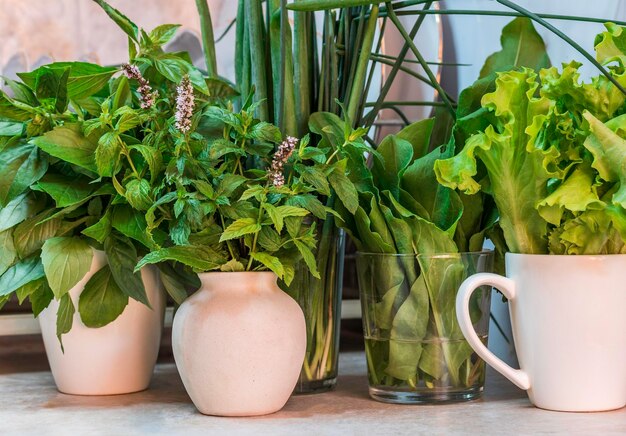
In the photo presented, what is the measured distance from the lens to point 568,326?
0.62 m

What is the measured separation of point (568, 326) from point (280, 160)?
0.81 feet

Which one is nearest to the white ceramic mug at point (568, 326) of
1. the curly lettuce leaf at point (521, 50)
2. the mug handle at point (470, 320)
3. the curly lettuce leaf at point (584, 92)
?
the mug handle at point (470, 320)

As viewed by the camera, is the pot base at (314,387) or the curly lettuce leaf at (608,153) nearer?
the curly lettuce leaf at (608,153)

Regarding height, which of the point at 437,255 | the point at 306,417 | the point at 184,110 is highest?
the point at 184,110

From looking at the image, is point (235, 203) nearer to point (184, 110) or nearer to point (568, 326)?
point (184, 110)

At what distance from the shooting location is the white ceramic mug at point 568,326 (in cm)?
61

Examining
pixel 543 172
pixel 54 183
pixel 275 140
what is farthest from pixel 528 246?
pixel 54 183

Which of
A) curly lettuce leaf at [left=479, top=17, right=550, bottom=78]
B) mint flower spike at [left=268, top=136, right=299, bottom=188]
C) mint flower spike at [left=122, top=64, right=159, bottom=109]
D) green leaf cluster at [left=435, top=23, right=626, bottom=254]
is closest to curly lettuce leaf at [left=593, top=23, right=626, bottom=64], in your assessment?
green leaf cluster at [left=435, top=23, right=626, bottom=254]

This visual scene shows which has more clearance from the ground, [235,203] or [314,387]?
[235,203]

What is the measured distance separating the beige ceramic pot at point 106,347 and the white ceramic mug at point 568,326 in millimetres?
276

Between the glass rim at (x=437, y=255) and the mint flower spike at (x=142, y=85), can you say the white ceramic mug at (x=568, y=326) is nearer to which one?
the glass rim at (x=437, y=255)

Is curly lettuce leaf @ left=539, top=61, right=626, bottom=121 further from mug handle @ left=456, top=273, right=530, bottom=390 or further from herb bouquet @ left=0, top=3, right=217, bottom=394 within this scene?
herb bouquet @ left=0, top=3, right=217, bottom=394

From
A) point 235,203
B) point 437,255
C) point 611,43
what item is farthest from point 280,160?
point 611,43

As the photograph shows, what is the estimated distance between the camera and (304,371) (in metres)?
0.73
